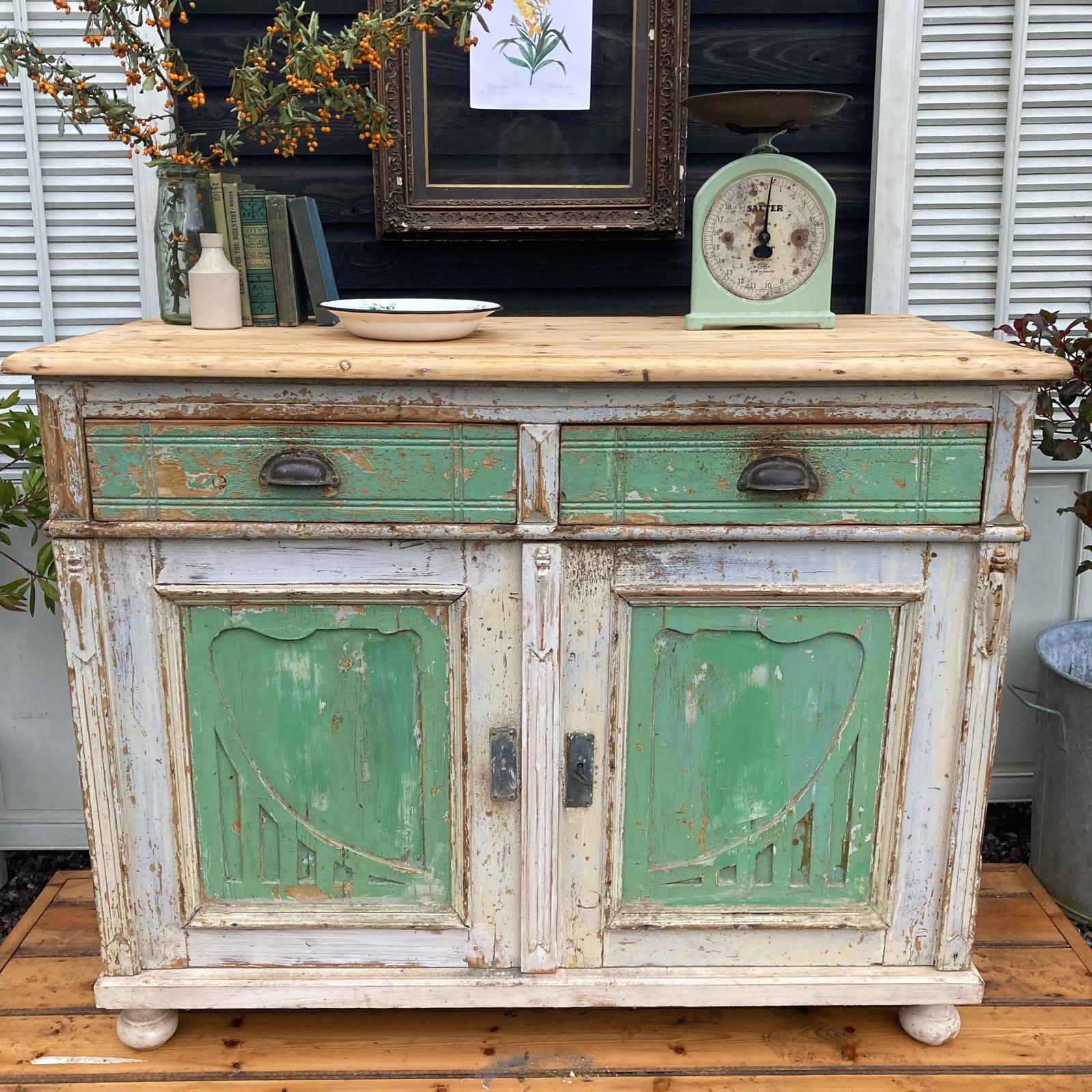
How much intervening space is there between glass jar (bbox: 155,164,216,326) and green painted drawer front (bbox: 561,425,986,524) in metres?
0.84

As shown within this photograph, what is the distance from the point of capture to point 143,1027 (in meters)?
1.96

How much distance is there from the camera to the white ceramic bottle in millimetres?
1965

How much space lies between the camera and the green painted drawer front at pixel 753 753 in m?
1.80

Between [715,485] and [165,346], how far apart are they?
92 centimetres

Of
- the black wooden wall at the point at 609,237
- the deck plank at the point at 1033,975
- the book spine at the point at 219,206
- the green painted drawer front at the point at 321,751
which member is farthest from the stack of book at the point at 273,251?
the deck plank at the point at 1033,975

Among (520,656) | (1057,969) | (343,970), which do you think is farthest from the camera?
(1057,969)


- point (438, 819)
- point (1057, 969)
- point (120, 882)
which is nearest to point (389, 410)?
point (438, 819)

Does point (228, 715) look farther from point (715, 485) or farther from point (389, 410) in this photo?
point (715, 485)

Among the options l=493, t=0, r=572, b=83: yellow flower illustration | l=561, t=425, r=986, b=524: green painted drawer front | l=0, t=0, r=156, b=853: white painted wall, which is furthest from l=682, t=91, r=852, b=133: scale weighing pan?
l=0, t=0, r=156, b=853: white painted wall

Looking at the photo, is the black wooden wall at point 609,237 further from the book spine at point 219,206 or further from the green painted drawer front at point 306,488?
the green painted drawer front at point 306,488

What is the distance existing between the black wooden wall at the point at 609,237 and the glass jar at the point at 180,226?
0.44m

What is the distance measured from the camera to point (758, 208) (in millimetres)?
1993

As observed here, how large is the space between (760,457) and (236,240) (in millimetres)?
1050

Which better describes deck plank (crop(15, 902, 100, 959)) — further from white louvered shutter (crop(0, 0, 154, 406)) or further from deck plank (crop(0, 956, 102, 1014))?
white louvered shutter (crop(0, 0, 154, 406))
